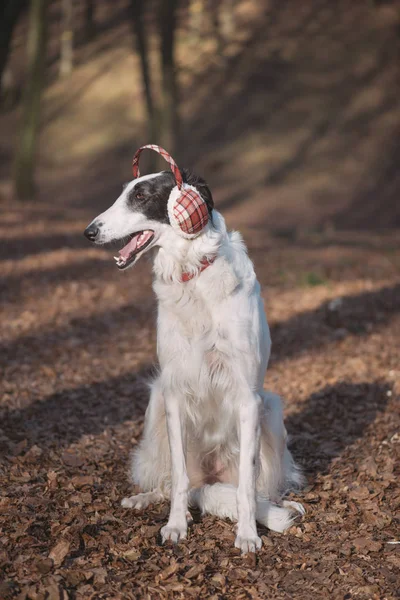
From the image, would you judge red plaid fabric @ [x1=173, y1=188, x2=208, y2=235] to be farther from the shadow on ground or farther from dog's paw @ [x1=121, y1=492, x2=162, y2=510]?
the shadow on ground

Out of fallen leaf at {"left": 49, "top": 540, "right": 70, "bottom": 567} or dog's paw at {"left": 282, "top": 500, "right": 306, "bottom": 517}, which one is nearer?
fallen leaf at {"left": 49, "top": 540, "right": 70, "bottom": 567}

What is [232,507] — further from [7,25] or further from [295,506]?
[7,25]

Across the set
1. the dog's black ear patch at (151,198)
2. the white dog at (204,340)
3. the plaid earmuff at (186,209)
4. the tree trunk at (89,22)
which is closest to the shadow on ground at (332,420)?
the white dog at (204,340)

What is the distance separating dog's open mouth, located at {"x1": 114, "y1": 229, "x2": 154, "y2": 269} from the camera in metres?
4.17

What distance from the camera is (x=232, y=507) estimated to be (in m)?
4.53

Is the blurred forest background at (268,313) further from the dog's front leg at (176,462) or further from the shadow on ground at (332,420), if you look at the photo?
the dog's front leg at (176,462)

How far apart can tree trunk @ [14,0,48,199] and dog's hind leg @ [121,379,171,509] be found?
13.8 metres

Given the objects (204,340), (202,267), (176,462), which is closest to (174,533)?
(176,462)

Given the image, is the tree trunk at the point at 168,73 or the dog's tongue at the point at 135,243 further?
the tree trunk at the point at 168,73

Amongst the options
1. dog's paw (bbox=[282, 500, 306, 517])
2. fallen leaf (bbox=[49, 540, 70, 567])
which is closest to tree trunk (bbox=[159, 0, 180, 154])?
dog's paw (bbox=[282, 500, 306, 517])

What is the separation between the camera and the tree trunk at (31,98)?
55.1 ft

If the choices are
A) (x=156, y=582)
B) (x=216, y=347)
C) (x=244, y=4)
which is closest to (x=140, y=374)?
(x=216, y=347)

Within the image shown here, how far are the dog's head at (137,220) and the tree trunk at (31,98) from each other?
45.8 ft

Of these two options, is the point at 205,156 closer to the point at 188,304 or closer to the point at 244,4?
the point at 244,4
